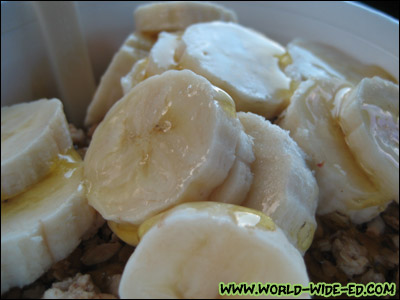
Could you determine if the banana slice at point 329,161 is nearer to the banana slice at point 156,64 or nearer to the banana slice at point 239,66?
the banana slice at point 239,66

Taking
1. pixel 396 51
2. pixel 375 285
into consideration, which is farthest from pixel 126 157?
pixel 396 51

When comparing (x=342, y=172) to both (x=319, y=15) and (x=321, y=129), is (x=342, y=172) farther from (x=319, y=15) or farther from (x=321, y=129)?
(x=319, y=15)

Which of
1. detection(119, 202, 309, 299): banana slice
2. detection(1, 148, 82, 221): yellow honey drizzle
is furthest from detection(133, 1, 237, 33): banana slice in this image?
detection(119, 202, 309, 299): banana slice

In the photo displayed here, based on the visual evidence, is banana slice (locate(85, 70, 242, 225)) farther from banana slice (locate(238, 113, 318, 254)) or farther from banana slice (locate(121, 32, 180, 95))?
banana slice (locate(121, 32, 180, 95))

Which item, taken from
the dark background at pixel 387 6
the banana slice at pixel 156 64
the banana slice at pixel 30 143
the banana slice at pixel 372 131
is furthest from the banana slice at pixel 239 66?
the dark background at pixel 387 6

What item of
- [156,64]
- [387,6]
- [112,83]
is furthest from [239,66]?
[387,6]

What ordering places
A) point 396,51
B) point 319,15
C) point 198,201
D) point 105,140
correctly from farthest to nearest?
point 319,15, point 396,51, point 105,140, point 198,201
